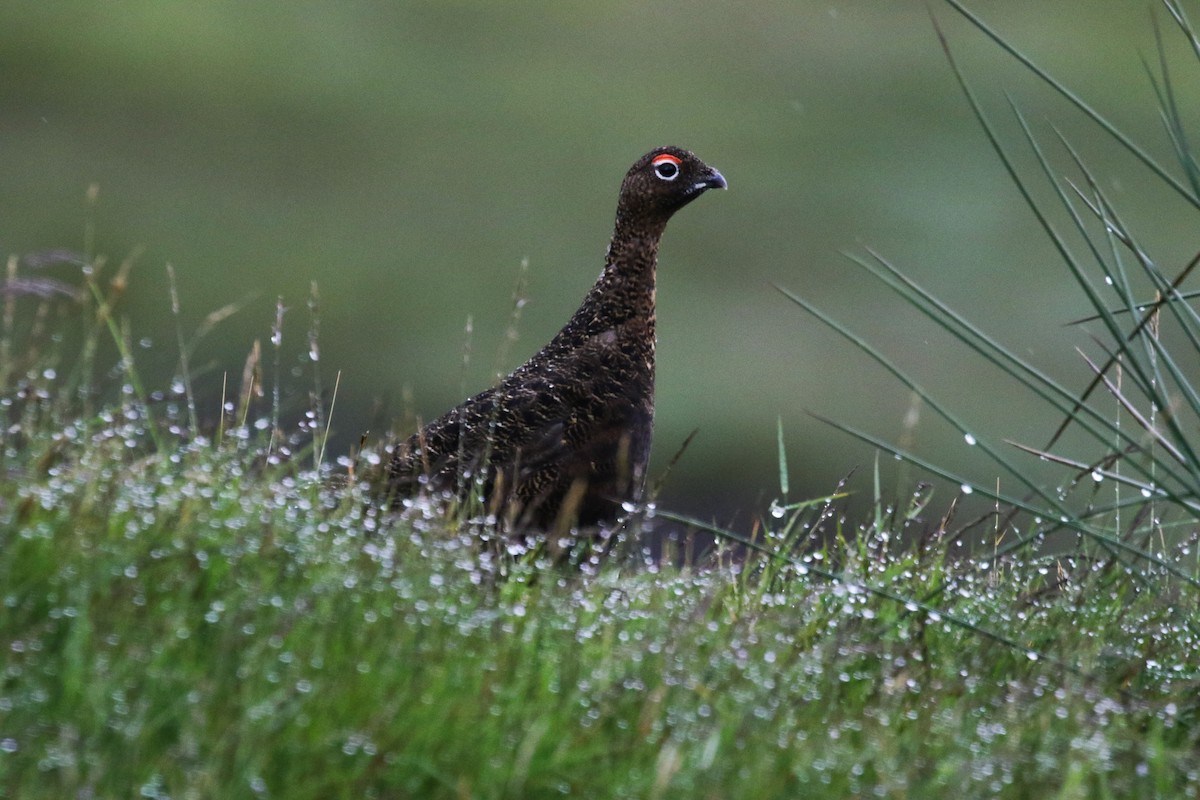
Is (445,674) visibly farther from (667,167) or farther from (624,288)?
(667,167)

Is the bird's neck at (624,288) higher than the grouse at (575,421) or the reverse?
higher

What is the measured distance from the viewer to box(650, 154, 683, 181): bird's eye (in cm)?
508

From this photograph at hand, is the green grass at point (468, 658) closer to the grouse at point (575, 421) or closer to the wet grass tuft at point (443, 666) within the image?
the wet grass tuft at point (443, 666)

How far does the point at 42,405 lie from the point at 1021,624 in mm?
2345

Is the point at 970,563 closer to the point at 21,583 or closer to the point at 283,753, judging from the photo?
the point at 283,753

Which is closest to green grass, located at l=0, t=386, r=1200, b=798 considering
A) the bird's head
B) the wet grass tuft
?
the wet grass tuft

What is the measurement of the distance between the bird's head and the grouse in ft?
0.31

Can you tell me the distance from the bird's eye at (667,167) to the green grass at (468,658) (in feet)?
6.82

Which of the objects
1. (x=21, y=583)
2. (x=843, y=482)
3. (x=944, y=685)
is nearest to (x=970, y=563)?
(x=843, y=482)

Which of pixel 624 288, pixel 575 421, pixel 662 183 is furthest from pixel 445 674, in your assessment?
pixel 662 183

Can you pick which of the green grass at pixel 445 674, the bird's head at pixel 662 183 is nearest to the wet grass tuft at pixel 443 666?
the green grass at pixel 445 674

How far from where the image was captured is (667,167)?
510 centimetres

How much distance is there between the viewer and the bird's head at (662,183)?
16.6ft

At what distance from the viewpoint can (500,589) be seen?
3.17 metres
